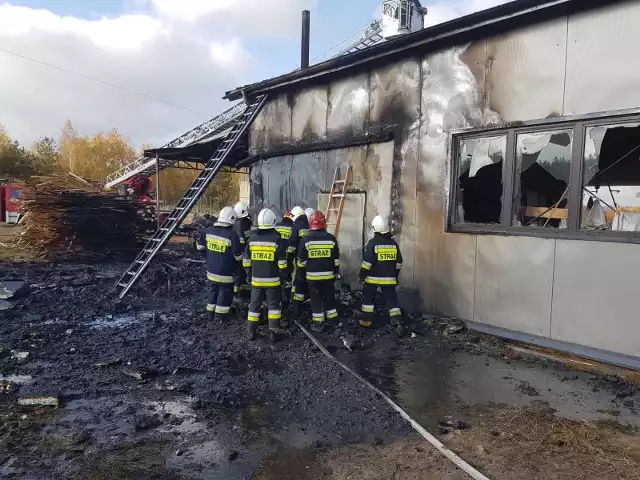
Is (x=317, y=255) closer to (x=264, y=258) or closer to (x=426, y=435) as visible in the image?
(x=264, y=258)

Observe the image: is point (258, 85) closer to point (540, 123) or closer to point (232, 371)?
point (540, 123)

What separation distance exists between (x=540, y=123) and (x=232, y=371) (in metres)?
4.86

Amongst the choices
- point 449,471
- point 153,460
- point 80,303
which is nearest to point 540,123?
point 449,471

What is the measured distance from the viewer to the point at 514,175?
6.22 m

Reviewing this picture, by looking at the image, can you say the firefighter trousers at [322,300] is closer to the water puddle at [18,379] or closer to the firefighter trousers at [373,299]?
the firefighter trousers at [373,299]

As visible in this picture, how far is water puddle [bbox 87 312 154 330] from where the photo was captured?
706 cm

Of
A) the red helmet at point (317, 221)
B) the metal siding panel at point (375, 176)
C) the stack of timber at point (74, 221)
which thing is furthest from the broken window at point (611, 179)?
the stack of timber at point (74, 221)

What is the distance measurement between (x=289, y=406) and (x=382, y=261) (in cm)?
298

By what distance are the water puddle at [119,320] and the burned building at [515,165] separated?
398cm


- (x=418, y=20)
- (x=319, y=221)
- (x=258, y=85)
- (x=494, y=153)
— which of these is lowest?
(x=319, y=221)

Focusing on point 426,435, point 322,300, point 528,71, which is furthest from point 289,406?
point 528,71

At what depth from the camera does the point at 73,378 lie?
492cm

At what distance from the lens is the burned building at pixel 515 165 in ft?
17.3

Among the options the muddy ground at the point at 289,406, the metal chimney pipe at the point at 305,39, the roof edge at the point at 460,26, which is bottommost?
the muddy ground at the point at 289,406
